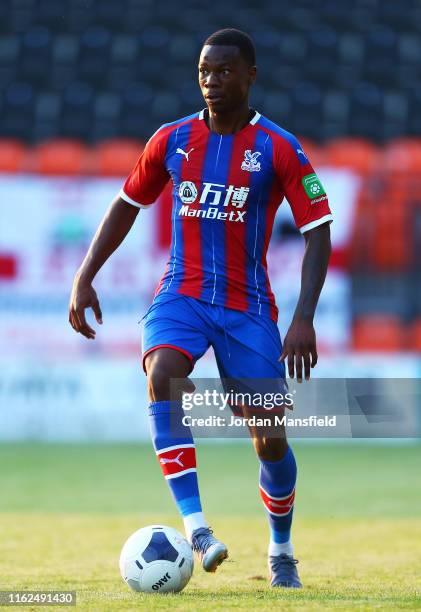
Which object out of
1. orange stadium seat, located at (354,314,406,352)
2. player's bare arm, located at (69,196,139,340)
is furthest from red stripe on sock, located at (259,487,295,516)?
orange stadium seat, located at (354,314,406,352)

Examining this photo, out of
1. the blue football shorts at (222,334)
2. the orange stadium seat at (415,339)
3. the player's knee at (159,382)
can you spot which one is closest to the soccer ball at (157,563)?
the player's knee at (159,382)

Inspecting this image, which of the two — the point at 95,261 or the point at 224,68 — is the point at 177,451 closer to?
the point at 95,261

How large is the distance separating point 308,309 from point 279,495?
737 mm

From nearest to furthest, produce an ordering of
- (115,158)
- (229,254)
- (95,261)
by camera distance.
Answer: (229,254), (95,261), (115,158)

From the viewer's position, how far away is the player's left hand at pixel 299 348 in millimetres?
4133

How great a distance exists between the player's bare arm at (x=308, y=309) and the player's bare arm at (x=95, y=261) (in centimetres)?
73

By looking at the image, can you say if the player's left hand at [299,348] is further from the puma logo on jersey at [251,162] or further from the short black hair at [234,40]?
the short black hair at [234,40]

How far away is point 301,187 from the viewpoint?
435cm

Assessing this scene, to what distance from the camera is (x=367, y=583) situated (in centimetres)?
447

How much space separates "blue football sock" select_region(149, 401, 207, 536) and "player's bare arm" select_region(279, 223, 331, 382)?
1.38 ft

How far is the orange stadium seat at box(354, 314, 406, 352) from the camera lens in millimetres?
11359

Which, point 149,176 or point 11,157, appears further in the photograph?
point 11,157

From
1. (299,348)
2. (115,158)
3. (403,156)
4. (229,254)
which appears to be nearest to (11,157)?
(115,158)

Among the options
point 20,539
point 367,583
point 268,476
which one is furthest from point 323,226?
point 20,539
